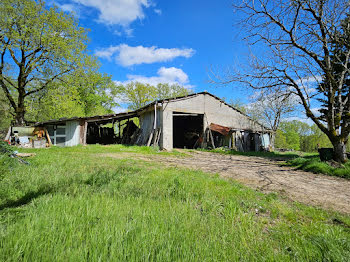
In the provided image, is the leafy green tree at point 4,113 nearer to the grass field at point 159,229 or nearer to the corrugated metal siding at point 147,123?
the corrugated metal siding at point 147,123

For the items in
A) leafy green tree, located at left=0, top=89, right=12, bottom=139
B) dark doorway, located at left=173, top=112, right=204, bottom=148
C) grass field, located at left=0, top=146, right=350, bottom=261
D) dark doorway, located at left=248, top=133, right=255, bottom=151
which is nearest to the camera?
grass field, located at left=0, top=146, right=350, bottom=261

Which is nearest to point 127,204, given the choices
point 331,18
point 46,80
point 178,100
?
point 331,18

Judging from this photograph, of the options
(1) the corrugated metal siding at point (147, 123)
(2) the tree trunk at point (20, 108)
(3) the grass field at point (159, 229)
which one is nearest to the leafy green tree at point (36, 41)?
(2) the tree trunk at point (20, 108)

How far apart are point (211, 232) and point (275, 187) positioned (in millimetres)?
3460

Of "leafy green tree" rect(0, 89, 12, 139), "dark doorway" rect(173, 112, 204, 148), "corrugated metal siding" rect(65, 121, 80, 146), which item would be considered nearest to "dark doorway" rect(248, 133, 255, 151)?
"dark doorway" rect(173, 112, 204, 148)

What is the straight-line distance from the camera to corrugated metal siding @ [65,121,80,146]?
16.0 metres

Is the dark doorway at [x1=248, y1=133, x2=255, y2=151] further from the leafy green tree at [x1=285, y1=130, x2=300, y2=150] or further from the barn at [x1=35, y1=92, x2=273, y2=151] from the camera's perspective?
the leafy green tree at [x1=285, y1=130, x2=300, y2=150]

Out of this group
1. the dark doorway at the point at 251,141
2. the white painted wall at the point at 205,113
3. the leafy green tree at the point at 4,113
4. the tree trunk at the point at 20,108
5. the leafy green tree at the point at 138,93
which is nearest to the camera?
the white painted wall at the point at 205,113

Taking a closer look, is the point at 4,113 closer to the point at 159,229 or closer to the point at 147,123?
the point at 147,123

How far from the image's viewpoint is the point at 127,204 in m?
2.63

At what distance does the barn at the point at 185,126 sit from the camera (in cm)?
1462

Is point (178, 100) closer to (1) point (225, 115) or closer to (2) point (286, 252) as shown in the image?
(1) point (225, 115)

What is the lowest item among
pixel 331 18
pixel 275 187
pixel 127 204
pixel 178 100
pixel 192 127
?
pixel 275 187

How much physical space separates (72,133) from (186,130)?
506 inches
